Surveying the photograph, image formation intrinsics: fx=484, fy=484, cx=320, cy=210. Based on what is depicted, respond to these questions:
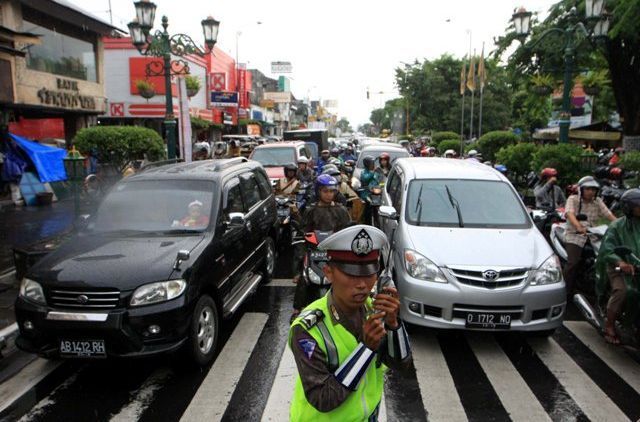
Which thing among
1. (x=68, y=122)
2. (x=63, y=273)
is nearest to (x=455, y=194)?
(x=63, y=273)

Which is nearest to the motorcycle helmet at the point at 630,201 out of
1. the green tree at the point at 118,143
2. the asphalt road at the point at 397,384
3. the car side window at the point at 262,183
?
the asphalt road at the point at 397,384

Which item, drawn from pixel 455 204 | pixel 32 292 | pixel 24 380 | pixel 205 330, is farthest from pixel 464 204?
pixel 24 380

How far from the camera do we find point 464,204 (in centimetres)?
598

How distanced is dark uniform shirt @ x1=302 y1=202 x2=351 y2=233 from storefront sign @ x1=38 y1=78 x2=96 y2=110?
1355cm

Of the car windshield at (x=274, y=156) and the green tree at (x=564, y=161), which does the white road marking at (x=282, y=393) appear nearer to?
the car windshield at (x=274, y=156)

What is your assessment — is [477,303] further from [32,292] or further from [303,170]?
[303,170]

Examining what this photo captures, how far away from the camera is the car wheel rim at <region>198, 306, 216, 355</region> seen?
4.59 metres

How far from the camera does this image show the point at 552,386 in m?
4.39

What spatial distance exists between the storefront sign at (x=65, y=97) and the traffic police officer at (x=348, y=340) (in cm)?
1665

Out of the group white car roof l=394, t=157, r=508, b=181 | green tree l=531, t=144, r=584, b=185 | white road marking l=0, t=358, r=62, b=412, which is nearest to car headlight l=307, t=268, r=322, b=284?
white car roof l=394, t=157, r=508, b=181

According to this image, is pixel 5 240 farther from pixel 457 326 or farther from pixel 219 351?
pixel 457 326

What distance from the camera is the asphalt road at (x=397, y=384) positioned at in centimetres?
393

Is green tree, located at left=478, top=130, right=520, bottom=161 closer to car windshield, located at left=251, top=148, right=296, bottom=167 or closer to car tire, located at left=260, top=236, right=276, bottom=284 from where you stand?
car windshield, located at left=251, top=148, right=296, bottom=167

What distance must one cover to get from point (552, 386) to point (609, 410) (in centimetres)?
50
